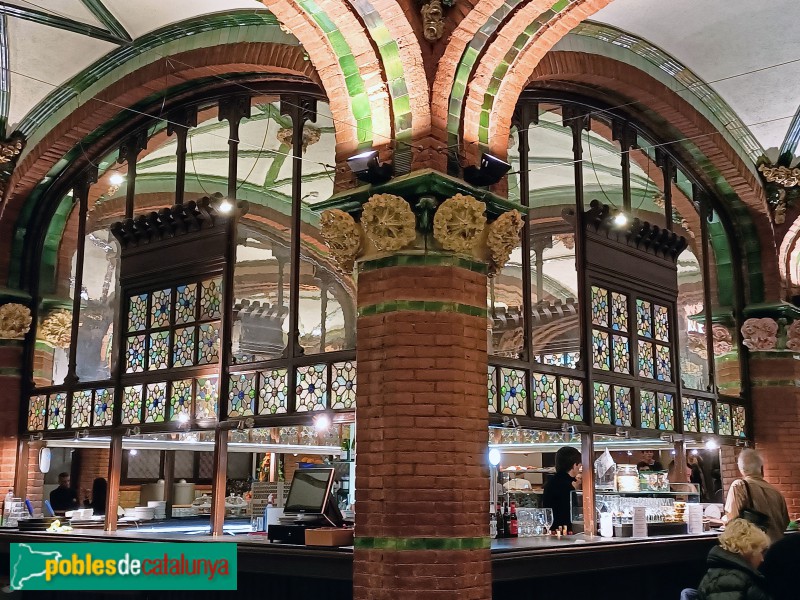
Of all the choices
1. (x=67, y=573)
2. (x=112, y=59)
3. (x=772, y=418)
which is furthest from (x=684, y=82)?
(x=67, y=573)

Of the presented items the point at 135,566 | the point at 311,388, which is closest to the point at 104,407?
the point at 135,566

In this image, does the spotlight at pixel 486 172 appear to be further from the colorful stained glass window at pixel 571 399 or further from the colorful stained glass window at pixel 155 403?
the colorful stained glass window at pixel 155 403

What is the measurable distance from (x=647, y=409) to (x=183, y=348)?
4.57 metres

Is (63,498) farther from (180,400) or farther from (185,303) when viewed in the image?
(185,303)

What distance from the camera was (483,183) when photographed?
668 cm

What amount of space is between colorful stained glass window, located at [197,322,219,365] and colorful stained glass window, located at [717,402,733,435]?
5573 millimetres

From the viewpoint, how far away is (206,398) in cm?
845

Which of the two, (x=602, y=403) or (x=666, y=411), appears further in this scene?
(x=666, y=411)

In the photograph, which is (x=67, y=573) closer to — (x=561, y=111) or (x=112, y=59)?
(x=112, y=59)

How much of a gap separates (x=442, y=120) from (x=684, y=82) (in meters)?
4.35

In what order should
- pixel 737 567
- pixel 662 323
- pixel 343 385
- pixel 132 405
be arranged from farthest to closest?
pixel 662 323
pixel 132 405
pixel 343 385
pixel 737 567

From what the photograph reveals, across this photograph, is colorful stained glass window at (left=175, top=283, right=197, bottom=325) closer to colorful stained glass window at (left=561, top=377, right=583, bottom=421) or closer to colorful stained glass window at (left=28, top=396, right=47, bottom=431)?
colorful stained glass window at (left=28, top=396, right=47, bottom=431)

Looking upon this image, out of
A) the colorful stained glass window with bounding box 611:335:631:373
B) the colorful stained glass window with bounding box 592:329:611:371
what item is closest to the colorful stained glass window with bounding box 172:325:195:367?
the colorful stained glass window with bounding box 592:329:611:371

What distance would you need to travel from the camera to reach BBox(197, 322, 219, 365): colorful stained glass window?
8.43 m
